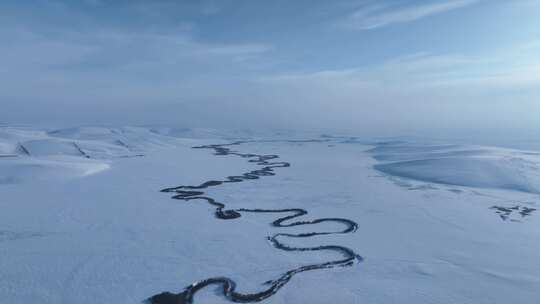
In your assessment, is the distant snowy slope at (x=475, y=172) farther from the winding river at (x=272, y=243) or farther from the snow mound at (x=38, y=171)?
the snow mound at (x=38, y=171)

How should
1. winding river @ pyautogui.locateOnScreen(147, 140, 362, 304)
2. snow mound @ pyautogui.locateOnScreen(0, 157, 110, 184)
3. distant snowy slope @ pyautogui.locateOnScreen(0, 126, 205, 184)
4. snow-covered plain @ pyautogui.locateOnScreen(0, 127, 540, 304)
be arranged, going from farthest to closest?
distant snowy slope @ pyautogui.locateOnScreen(0, 126, 205, 184), snow mound @ pyautogui.locateOnScreen(0, 157, 110, 184), snow-covered plain @ pyautogui.locateOnScreen(0, 127, 540, 304), winding river @ pyautogui.locateOnScreen(147, 140, 362, 304)

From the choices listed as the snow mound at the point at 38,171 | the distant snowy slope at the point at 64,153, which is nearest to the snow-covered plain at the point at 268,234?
the snow mound at the point at 38,171

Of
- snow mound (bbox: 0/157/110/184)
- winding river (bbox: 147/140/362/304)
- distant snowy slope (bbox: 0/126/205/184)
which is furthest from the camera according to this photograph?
distant snowy slope (bbox: 0/126/205/184)

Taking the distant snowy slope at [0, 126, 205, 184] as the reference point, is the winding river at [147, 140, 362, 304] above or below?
below

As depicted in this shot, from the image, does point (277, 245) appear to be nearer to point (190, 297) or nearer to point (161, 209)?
point (190, 297)

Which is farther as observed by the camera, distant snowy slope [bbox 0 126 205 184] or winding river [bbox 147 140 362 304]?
distant snowy slope [bbox 0 126 205 184]

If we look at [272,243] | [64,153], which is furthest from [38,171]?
[272,243]

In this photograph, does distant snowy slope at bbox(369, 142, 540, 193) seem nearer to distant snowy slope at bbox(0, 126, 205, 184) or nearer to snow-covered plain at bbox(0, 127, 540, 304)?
snow-covered plain at bbox(0, 127, 540, 304)

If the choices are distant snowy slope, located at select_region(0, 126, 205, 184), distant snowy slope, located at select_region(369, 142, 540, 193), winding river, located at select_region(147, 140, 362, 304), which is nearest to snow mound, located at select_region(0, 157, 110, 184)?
distant snowy slope, located at select_region(0, 126, 205, 184)

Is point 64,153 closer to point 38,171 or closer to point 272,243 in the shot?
point 38,171
